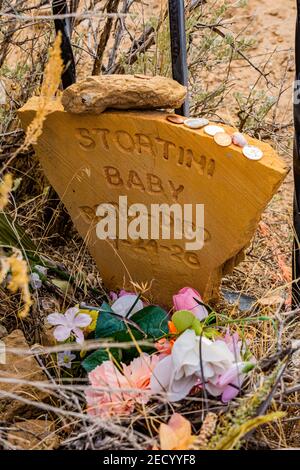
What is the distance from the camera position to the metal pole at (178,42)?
1.86 metres

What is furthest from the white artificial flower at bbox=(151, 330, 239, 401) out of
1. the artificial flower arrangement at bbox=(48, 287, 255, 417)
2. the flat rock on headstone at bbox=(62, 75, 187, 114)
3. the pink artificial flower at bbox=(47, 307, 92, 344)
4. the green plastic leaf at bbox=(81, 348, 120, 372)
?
the flat rock on headstone at bbox=(62, 75, 187, 114)

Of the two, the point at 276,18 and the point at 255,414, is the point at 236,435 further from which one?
the point at 276,18

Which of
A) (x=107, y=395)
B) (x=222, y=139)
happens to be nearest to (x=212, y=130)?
(x=222, y=139)

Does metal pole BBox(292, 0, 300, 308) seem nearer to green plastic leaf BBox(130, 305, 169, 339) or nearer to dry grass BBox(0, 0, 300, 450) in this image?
dry grass BBox(0, 0, 300, 450)

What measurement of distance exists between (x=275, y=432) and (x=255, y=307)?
0.40 metres

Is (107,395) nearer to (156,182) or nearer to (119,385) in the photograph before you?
(119,385)

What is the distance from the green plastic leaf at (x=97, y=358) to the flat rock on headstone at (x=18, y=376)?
0.09m

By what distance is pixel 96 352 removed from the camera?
1.60 m

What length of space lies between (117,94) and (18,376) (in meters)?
0.59

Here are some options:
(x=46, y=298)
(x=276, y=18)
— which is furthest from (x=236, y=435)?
(x=276, y=18)

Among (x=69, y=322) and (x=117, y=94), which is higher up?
(x=117, y=94)

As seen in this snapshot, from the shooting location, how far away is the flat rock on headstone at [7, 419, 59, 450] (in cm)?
146

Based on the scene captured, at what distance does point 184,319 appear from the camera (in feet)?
5.17

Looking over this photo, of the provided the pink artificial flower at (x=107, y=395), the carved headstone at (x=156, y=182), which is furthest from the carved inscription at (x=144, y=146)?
the pink artificial flower at (x=107, y=395)
